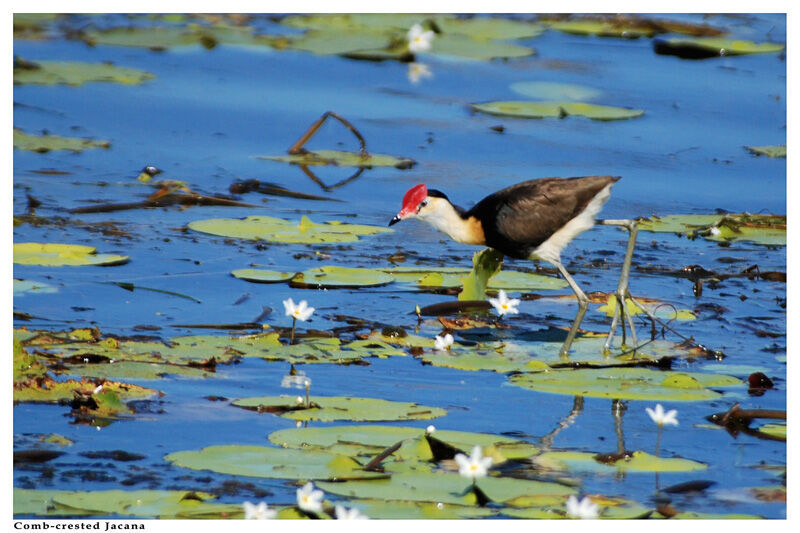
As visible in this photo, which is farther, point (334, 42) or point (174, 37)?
point (174, 37)

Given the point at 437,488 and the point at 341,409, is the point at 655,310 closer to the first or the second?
the point at 341,409

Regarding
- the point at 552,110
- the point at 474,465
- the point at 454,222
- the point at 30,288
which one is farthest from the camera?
the point at 552,110

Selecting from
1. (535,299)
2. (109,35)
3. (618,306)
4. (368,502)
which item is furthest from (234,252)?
(109,35)

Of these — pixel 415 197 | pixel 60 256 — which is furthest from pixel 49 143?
pixel 415 197

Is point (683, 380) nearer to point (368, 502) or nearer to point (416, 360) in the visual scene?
point (416, 360)

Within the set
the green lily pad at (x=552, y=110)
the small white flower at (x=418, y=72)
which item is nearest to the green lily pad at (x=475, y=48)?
the small white flower at (x=418, y=72)

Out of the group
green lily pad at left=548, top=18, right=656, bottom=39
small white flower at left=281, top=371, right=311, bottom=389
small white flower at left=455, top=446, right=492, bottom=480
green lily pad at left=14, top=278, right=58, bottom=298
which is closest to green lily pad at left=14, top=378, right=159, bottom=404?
small white flower at left=281, top=371, right=311, bottom=389

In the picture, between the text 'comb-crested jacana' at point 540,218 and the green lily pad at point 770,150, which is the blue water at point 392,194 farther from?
the text 'comb-crested jacana' at point 540,218

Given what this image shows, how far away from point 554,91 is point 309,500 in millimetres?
9543

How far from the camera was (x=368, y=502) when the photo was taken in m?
4.10

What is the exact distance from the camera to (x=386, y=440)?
4.72 m

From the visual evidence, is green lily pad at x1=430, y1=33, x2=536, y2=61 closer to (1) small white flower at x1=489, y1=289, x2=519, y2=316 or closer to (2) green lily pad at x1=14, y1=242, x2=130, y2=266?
(2) green lily pad at x1=14, y1=242, x2=130, y2=266

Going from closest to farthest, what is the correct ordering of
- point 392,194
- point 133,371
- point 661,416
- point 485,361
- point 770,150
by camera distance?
point 661,416 → point 133,371 → point 485,361 → point 392,194 → point 770,150

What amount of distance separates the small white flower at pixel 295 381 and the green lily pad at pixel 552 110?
658 cm
